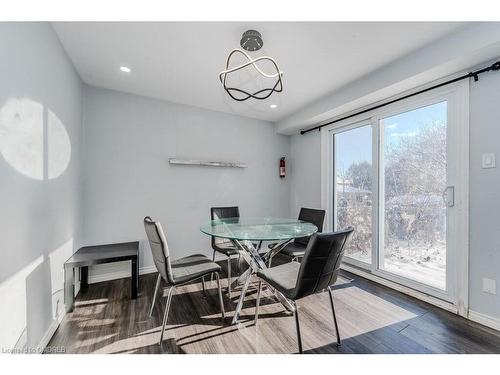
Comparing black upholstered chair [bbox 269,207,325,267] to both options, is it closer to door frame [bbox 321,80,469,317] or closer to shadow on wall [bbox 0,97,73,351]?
door frame [bbox 321,80,469,317]

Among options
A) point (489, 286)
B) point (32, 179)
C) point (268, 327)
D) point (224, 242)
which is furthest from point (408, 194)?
point (32, 179)

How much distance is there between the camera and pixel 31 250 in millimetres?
1404

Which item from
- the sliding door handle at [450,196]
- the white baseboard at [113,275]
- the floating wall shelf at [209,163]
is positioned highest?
the floating wall shelf at [209,163]

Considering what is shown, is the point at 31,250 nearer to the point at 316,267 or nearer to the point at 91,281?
the point at 91,281

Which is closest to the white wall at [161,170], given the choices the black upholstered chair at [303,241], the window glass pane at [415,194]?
the black upholstered chair at [303,241]

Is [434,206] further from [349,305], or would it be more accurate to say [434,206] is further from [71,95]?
[71,95]

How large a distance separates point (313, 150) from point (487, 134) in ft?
7.07

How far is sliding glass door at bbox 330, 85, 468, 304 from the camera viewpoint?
2.06 meters

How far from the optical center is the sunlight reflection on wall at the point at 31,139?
1.18m

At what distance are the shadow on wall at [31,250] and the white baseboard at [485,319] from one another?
3351 mm

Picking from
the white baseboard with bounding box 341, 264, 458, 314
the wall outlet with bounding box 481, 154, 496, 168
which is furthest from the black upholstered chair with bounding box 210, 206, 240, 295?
the wall outlet with bounding box 481, 154, 496, 168

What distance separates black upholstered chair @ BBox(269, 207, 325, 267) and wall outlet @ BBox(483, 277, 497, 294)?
142 centimetres

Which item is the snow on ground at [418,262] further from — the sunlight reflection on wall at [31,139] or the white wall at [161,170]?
the sunlight reflection on wall at [31,139]
